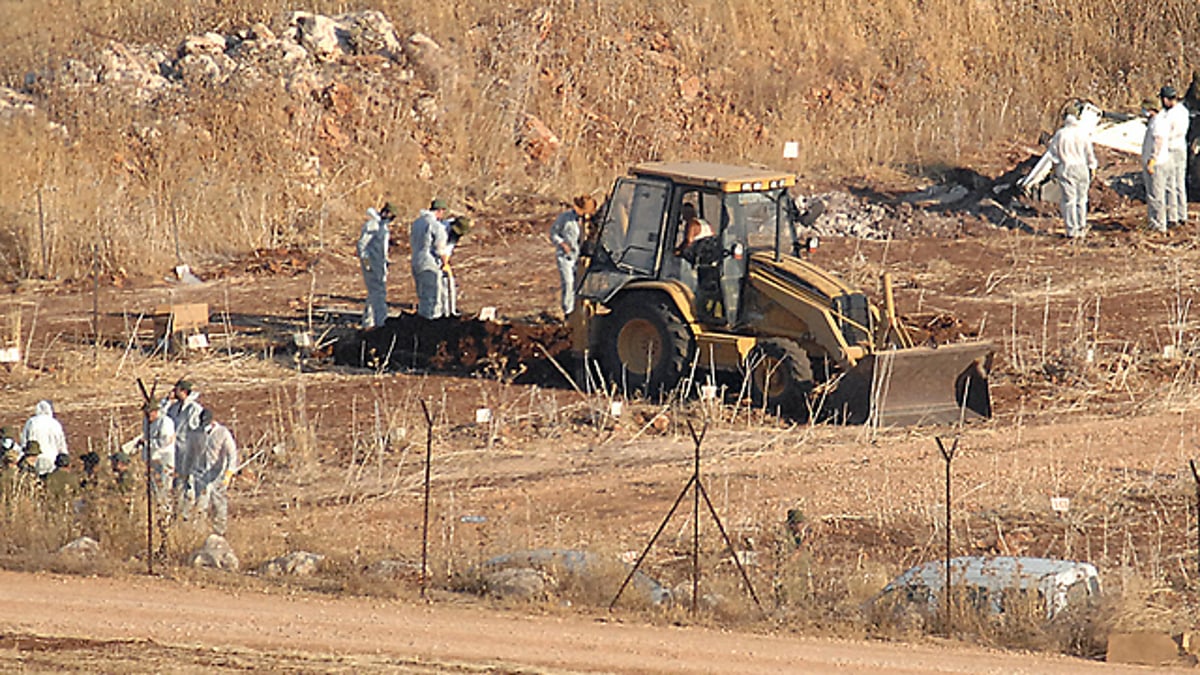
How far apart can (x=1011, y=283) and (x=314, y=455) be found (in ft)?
33.8

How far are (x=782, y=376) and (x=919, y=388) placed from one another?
1.15 m

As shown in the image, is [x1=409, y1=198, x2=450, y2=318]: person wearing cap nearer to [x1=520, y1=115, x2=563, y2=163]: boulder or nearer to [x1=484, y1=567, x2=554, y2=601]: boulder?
[x1=484, y1=567, x2=554, y2=601]: boulder

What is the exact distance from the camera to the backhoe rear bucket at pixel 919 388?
17.1m

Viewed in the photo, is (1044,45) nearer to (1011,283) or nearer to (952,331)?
(1011,283)

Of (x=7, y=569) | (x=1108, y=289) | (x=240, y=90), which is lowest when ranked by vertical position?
(x=7, y=569)

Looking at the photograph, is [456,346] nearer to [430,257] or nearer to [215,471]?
[430,257]

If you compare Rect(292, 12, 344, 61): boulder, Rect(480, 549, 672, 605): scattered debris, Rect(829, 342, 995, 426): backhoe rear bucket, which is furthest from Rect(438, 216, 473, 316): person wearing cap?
Rect(292, 12, 344, 61): boulder

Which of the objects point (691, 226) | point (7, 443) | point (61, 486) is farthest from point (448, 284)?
point (61, 486)

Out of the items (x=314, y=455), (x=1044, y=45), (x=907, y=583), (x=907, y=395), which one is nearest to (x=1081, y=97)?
Result: (x=1044, y=45)

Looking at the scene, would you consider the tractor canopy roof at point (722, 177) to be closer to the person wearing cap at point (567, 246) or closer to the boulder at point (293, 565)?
the person wearing cap at point (567, 246)

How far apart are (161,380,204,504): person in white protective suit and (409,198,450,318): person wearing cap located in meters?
6.75

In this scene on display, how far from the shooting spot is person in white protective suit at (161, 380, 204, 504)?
569 inches

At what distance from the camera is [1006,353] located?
65.5 feet

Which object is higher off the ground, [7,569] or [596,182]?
[596,182]
